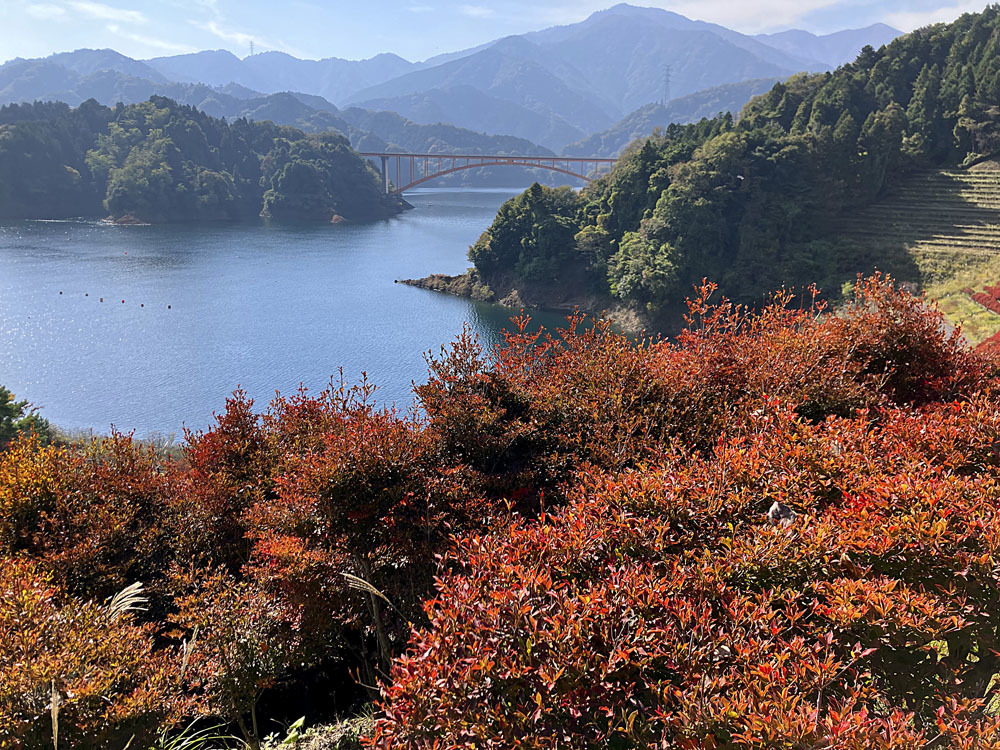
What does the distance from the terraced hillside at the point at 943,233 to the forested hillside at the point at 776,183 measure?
3.45 feet

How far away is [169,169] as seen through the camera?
2837 inches

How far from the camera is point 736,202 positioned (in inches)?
1491

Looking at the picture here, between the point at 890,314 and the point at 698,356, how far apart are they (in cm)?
204

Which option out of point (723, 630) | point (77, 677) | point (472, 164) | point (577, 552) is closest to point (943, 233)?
point (577, 552)

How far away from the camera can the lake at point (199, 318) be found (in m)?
26.0

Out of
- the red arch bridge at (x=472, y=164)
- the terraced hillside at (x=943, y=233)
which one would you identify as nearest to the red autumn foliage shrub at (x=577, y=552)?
the terraced hillside at (x=943, y=233)

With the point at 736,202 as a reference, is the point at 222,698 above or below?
below

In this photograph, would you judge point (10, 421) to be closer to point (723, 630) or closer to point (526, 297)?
point (723, 630)

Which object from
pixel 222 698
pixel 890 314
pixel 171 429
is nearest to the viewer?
pixel 222 698

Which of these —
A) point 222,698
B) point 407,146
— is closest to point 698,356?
point 222,698

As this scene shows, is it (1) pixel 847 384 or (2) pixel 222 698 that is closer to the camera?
(2) pixel 222 698

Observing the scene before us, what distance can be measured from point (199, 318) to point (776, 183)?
34844 millimetres

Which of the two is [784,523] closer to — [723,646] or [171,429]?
[723,646]

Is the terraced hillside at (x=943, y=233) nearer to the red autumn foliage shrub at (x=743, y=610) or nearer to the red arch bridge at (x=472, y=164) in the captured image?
the red autumn foliage shrub at (x=743, y=610)
